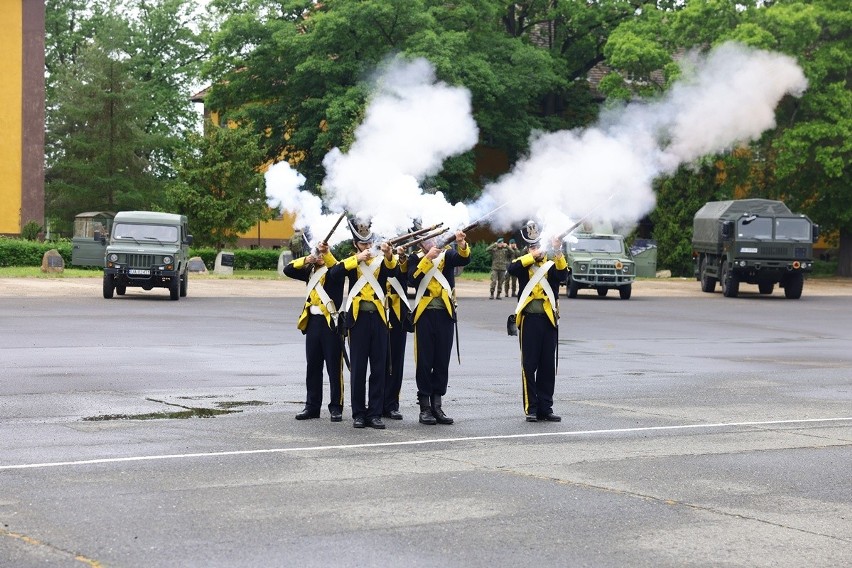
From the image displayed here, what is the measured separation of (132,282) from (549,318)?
74.3 ft

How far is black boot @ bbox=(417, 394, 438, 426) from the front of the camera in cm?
1257

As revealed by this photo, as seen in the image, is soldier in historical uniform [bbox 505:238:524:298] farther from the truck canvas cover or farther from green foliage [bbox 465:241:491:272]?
green foliage [bbox 465:241:491:272]

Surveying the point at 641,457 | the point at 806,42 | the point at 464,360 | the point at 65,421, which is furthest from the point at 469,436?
the point at 806,42

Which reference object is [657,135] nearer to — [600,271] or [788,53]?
[600,271]

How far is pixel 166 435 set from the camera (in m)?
11.5

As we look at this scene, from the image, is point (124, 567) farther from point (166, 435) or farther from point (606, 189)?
point (606, 189)

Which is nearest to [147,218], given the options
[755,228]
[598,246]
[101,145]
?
[598,246]

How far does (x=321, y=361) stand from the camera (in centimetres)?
1310

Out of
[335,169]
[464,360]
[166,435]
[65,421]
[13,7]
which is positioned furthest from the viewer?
[13,7]

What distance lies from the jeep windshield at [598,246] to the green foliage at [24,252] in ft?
64.0

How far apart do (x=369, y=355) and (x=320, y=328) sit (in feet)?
1.98

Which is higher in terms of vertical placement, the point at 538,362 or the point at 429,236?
the point at 429,236

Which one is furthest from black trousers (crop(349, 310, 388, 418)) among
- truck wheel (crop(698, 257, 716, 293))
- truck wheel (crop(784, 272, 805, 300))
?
truck wheel (crop(698, 257, 716, 293))

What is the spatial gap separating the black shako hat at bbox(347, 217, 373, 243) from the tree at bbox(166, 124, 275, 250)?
3816 cm
